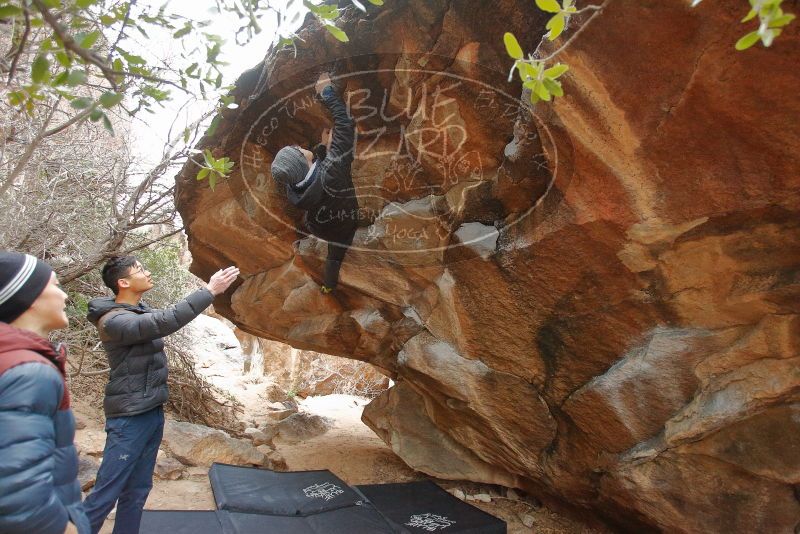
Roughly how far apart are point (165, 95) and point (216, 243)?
2.69 meters

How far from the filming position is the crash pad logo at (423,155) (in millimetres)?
2773

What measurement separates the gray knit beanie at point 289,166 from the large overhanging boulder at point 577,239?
54 centimetres

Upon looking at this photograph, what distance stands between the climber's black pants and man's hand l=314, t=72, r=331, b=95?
1.13m

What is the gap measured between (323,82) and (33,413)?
9.24 ft

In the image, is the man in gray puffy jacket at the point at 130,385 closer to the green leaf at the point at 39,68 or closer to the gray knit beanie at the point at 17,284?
the gray knit beanie at the point at 17,284

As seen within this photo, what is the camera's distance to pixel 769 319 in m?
2.39

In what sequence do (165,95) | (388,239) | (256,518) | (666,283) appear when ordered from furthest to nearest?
1. (388,239)
2. (256,518)
3. (666,283)
4. (165,95)

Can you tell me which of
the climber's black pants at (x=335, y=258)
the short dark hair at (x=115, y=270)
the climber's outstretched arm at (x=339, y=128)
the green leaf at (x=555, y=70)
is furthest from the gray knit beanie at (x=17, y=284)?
the climber's black pants at (x=335, y=258)

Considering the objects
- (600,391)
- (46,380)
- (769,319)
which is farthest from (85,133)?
(769,319)

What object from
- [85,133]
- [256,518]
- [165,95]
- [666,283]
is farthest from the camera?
[85,133]

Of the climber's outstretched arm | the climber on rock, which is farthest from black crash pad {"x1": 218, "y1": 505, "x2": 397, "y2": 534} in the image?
the climber's outstretched arm

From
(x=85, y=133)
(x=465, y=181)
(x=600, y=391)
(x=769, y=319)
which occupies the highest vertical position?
(x=85, y=133)

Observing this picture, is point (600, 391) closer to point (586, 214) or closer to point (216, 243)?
point (586, 214)

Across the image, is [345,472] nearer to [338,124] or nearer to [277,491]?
[277,491]
